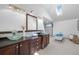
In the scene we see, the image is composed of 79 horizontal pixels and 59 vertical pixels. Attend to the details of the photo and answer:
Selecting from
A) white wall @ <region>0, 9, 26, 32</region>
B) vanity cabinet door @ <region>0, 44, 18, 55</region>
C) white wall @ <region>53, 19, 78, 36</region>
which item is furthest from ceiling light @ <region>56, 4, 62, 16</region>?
vanity cabinet door @ <region>0, 44, 18, 55</region>

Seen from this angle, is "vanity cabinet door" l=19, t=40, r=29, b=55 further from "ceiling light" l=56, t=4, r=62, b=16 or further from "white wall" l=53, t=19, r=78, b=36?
"ceiling light" l=56, t=4, r=62, b=16

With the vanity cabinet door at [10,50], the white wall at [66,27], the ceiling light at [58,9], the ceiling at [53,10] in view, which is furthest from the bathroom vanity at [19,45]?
the ceiling light at [58,9]

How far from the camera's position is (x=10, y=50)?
168 cm

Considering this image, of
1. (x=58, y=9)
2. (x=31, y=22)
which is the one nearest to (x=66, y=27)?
(x=58, y=9)

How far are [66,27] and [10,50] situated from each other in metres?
1.24

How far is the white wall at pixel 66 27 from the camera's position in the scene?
6.90 feet

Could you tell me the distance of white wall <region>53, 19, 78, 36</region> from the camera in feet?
6.90

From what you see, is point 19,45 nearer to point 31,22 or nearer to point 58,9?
point 31,22

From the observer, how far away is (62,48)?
2148 mm
